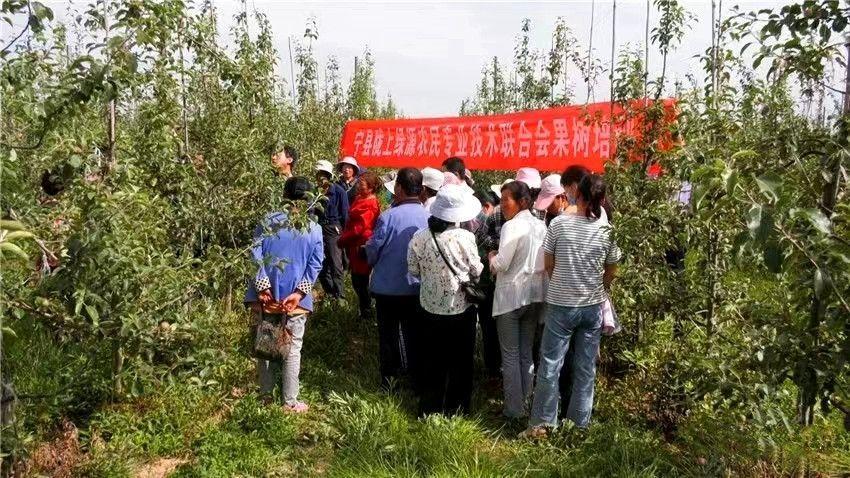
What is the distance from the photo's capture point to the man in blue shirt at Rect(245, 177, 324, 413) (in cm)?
370

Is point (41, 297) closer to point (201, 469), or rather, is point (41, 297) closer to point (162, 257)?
point (162, 257)

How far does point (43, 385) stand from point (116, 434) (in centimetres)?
73

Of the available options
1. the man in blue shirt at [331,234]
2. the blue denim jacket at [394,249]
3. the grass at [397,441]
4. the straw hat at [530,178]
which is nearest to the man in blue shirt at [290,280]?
the grass at [397,441]

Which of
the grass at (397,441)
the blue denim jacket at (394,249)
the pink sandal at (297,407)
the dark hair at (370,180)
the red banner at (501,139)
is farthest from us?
the red banner at (501,139)

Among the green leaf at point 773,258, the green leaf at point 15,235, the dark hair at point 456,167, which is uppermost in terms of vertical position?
the dark hair at point 456,167

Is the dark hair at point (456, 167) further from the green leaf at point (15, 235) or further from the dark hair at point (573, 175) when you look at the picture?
the green leaf at point (15, 235)

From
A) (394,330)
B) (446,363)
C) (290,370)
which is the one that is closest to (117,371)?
(290,370)

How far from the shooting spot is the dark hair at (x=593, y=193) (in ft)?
11.1

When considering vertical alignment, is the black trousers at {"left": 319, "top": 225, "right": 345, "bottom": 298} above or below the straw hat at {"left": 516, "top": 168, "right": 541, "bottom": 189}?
below

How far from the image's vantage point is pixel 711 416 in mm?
3455

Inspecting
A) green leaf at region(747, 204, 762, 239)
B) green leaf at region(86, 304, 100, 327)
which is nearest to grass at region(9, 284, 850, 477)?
green leaf at region(86, 304, 100, 327)

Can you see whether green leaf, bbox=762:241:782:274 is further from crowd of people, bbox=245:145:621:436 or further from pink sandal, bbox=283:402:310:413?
pink sandal, bbox=283:402:310:413

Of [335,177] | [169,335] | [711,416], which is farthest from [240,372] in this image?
[711,416]

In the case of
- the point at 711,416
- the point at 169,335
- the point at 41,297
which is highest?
the point at 41,297
